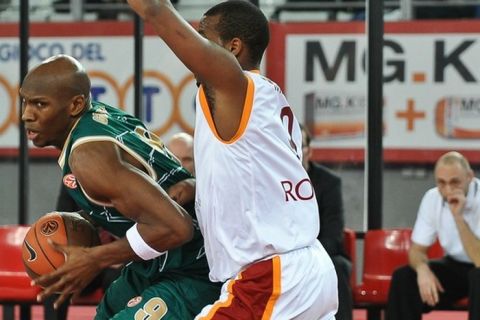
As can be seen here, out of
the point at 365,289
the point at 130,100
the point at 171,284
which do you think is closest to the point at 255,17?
the point at 171,284

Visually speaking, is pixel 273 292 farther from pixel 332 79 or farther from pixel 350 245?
pixel 332 79

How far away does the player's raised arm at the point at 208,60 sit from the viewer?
289cm

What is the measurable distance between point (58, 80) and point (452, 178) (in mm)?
3051

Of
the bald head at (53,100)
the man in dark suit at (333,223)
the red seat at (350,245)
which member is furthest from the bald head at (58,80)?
the red seat at (350,245)

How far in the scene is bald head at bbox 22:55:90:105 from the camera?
129 inches

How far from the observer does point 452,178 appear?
5812 mm

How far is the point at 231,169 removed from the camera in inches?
119

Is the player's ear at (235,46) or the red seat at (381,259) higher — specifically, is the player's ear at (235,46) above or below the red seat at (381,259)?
above

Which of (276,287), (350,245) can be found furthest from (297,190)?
(350,245)

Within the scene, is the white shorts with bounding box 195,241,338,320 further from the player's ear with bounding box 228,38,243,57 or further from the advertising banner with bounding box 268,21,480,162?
the advertising banner with bounding box 268,21,480,162

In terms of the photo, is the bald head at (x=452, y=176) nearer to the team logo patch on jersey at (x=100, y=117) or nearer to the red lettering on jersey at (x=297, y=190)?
the red lettering on jersey at (x=297, y=190)

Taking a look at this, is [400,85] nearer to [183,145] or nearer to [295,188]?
[183,145]

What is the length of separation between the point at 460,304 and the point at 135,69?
109 inches

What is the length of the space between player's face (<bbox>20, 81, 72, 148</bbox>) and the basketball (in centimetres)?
28
